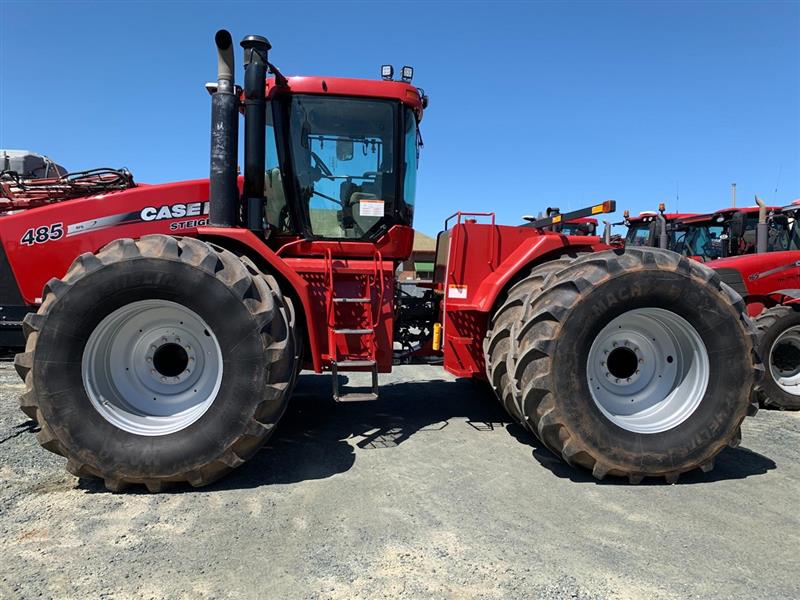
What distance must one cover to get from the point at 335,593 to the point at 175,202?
3.30 m

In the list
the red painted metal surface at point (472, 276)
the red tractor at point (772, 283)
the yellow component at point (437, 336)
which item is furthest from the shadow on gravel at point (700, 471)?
the red tractor at point (772, 283)

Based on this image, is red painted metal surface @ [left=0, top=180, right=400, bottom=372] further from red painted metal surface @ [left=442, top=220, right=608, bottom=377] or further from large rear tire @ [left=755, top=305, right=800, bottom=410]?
large rear tire @ [left=755, top=305, right=800, bottom=410]

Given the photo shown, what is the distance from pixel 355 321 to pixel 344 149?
4.74 ft

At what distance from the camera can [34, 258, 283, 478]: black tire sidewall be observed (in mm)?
3127

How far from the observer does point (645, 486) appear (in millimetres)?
3416

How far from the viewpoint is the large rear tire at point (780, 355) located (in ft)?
19.6

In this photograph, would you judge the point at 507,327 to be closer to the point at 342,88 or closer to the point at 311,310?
the point at 311,310

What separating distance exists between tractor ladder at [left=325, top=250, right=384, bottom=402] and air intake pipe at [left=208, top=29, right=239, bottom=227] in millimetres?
859

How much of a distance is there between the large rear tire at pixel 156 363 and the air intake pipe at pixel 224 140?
598 millimetres

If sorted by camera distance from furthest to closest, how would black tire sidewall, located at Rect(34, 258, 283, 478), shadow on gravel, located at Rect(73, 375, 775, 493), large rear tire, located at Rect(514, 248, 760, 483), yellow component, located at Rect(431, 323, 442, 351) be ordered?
yellow component, located at Rect(431, 323, 442, 351) < shadow on gravel, located at Rect(73, 375, 775, 493) < large rear tire, located at Rect(514, 248, 760, 483) < black tire sidewall, located at Rect(34, 258, 283, 478)

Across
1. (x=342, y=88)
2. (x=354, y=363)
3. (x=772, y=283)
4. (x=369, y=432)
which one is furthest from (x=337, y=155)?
(x=772, y=283)

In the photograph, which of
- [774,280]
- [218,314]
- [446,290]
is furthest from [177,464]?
[774,280]

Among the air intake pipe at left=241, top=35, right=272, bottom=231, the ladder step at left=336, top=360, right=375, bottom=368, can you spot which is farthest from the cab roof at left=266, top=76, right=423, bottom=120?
the ladder step at left=336, top=360, right=375, bottom=368

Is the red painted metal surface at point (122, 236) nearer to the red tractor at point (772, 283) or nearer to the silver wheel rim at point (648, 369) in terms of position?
the silver wheel rim at point (648, 369)
